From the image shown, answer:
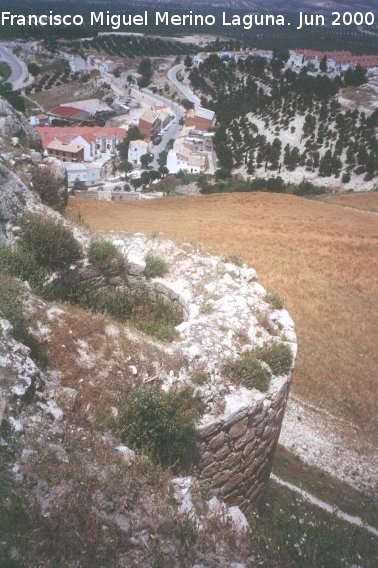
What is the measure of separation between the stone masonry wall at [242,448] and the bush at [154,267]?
12.7ft

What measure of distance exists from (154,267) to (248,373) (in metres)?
3.76

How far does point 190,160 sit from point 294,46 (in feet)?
279

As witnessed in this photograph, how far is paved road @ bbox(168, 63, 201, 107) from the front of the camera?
97.4 metres

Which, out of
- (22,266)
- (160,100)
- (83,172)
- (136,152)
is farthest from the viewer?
(160,100)

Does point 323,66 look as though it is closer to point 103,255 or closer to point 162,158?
point 162,158

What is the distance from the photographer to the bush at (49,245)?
30.0 feet

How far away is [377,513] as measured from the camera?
9.41 m

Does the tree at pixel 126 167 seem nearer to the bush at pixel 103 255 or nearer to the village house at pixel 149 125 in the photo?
the village house at pixel 149 125

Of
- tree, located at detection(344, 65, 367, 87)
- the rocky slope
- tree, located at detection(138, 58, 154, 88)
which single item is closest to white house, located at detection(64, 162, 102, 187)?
the rocky slope

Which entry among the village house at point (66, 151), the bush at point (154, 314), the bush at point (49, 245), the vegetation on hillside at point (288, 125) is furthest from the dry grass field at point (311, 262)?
the village house at point (66, 151)

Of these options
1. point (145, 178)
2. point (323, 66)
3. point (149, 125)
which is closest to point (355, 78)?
point (323, 66)

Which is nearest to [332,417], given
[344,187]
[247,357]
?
[247,357]

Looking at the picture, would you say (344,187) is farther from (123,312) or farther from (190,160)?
(123,312)

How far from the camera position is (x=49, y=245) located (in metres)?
9.18
